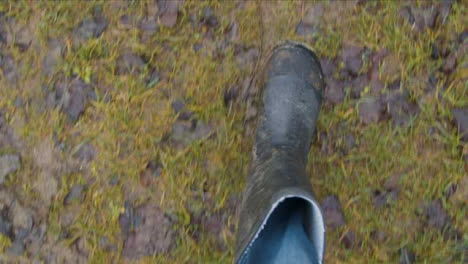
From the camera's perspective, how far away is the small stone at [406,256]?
2.19m

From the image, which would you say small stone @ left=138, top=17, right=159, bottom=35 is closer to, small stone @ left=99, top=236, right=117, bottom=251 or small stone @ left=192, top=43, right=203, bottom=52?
small stone @ left=192, top=43, right=203, bottom=52

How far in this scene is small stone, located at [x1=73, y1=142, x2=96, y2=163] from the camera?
234cm

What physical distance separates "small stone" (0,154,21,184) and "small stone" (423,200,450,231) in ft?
5.67

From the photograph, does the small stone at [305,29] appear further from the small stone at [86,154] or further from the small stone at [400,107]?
the small stone at [86,154]

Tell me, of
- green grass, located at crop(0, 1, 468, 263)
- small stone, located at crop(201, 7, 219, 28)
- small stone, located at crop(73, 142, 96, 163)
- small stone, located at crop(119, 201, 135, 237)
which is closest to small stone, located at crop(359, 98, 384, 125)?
green grass, located at crop(0, 1, 468, 263)

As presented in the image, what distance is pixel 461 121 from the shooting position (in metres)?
2.25

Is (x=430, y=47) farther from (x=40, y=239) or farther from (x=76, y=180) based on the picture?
(x=40, y=239)

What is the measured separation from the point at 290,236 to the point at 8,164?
127cm

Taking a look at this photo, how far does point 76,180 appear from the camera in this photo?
2.32 meters

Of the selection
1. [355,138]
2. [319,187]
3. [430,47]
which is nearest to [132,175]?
[319,187]

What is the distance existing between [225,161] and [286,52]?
0.54 metres

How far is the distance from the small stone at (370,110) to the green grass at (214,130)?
30 mm

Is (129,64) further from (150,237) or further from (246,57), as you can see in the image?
(150,237)

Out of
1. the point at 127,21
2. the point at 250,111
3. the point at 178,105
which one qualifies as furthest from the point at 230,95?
the point at 127,21
